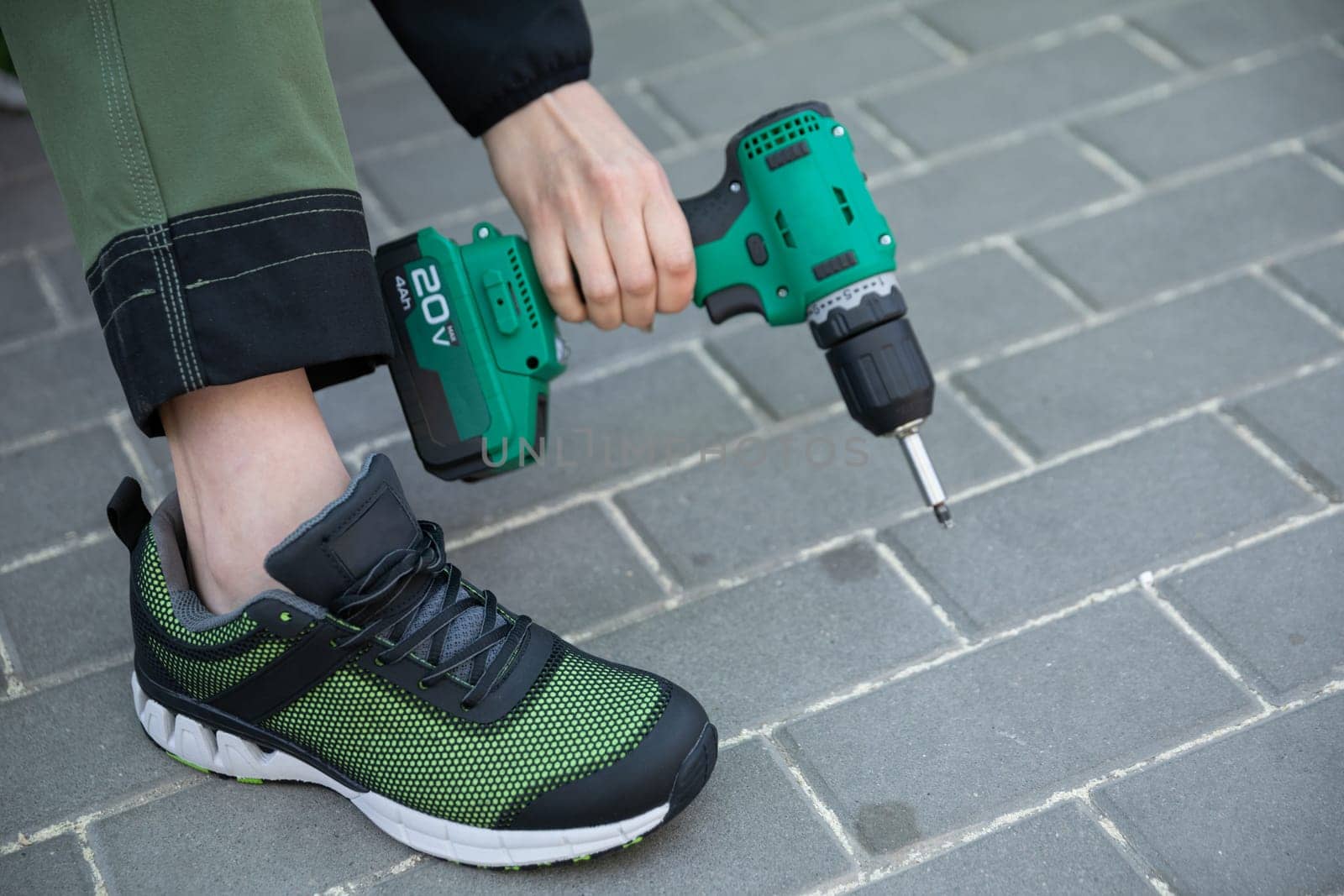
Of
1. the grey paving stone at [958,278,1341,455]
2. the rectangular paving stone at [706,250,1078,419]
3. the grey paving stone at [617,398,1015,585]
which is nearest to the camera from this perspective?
the grey paving stone at [617,398,1015,585]

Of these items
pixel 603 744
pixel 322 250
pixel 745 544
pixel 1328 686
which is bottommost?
pixel 1328 686

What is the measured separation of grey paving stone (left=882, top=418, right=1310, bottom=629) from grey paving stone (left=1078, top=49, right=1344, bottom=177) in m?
0.67

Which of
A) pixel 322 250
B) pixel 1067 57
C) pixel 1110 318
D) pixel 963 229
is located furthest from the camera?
pixel 1067 57

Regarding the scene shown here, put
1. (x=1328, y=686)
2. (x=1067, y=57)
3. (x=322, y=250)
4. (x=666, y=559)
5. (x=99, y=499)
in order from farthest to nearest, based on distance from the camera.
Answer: (x=1067, y=57) < (x=99, y=499) < (x=666, y=559) < (x=1328, y=686) < (x=322, y=250)

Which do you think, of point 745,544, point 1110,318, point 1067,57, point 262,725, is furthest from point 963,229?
point 262,725

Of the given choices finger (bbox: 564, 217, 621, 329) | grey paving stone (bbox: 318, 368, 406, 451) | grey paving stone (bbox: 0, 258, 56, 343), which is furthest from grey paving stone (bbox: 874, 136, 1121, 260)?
grey paving stone (bbox: 0, 258, 56, 343)

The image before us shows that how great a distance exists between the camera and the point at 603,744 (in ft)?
3.84

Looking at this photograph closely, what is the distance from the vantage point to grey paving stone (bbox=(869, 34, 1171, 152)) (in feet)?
7.23

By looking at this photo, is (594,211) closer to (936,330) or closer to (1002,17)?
(936,330)

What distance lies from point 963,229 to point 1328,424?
0.62m

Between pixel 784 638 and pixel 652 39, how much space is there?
149cm

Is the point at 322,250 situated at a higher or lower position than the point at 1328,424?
higher

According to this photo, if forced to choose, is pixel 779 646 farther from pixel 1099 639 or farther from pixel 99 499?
pixel 99 499

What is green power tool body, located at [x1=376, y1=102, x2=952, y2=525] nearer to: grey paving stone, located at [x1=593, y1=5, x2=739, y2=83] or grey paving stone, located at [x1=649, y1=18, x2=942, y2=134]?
grey paving stone, located at [x1=649, y1=18, x2=942, y2=134]
